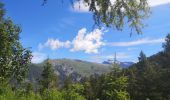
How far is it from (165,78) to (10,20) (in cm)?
7960

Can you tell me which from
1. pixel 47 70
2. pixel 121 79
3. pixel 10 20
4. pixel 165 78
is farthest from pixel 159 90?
pixel 10 20

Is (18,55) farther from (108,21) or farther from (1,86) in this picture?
(108,21)

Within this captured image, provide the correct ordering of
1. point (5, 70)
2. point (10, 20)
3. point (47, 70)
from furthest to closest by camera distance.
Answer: point (47, 70), point (10, 20), point (5, 70)

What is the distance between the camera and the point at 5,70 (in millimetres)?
44438

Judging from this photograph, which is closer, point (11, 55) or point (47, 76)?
point (11, 55)

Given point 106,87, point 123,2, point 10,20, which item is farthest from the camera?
point 106,87

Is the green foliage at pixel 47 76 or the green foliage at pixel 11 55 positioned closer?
the green foliage at pixel 11 55

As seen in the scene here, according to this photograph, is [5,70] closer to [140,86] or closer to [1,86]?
[1,86]

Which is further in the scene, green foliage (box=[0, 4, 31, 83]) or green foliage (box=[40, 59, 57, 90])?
green foliage (box=[40, 59, 57, 90])

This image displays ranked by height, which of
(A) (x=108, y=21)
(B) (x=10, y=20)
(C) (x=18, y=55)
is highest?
(B) (x=10, y=20)

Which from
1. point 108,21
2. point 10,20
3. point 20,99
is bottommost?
point 20,99

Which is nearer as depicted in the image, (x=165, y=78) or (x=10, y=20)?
(x=10, y=20)

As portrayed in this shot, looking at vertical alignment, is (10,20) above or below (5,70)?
above

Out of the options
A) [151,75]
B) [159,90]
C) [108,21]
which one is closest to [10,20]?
[108,21]
